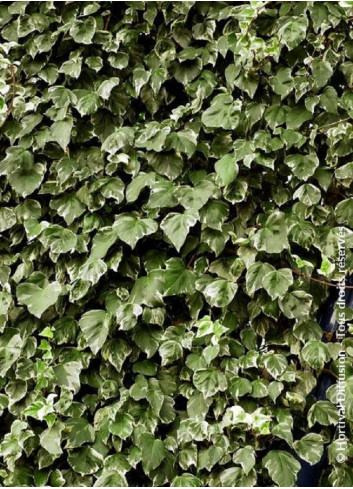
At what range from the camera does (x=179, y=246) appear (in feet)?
5.18

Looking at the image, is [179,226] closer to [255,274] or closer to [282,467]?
[255,274]

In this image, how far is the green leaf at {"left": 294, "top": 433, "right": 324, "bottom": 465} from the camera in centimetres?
156

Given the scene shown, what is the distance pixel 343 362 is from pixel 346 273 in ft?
0.78

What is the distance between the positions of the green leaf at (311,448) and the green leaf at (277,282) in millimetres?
377

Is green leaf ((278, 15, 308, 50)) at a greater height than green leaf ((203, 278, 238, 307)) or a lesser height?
greater

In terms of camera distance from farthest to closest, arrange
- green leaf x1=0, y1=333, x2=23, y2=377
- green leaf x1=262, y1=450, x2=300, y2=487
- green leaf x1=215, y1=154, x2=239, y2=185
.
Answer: green leaf x1=0, y1=333, x2=23, y2=377, green leaf x1=215, y1=154, x2=239, y2=185, green leaf x1=262, y1=450, x2=300, y2=487

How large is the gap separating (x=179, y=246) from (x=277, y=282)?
0.27 meters

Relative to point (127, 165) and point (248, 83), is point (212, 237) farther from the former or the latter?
point (248, 83)

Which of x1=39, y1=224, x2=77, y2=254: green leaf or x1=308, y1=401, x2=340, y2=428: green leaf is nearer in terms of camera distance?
x1=308, y1=401, x2=340, y2=428: green leaf

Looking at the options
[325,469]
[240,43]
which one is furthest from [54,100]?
[325,469]

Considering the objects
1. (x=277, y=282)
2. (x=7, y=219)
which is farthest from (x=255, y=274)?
(x=7, y=219)

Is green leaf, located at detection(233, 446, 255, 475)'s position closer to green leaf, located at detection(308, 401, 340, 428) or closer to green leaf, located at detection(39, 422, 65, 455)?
green leaf, located at detection(308, 401, 340, 428)

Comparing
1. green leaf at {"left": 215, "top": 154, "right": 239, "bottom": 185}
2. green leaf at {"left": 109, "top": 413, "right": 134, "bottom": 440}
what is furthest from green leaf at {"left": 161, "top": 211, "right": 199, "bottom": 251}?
green leaf at {"left": 109, "top": 413, "right": 134, "bottom": 440}

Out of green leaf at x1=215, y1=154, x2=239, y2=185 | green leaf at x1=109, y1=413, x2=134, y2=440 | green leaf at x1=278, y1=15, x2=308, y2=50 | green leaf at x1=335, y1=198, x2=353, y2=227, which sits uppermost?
green leaf at x1=278, y1=15, x2=308, y2=50
